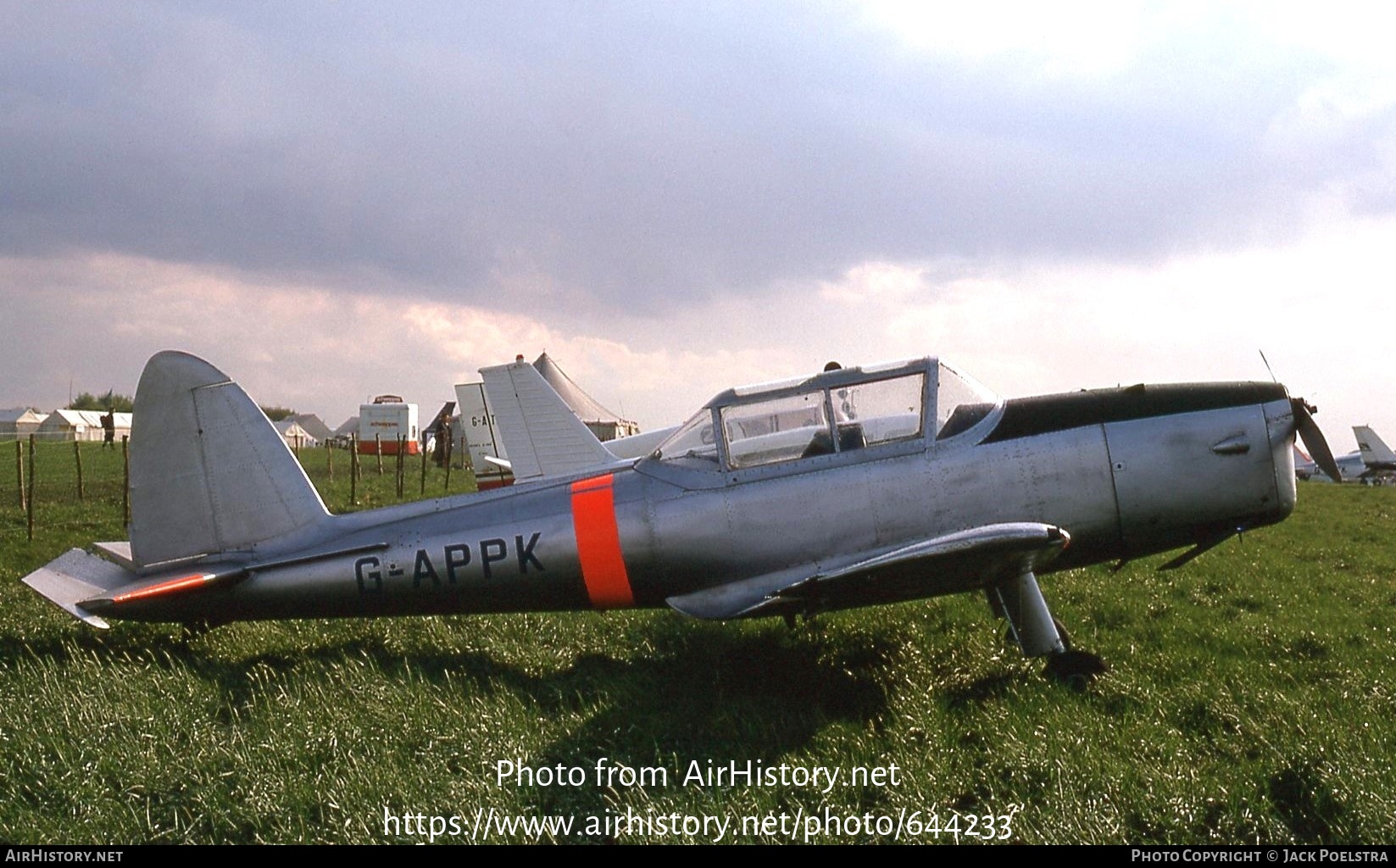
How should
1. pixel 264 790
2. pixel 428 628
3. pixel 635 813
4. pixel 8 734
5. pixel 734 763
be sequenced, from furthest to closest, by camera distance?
1. pixel 428 628
2. pixel 8 734
3. pixel 734 763
4. pixel 264 790
5. pixel 635 813

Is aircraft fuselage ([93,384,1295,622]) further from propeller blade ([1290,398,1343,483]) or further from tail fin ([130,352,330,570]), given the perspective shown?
tail fin ([130,352,330,570])

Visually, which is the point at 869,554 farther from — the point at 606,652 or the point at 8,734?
the point at 8,734

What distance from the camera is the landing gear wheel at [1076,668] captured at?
17.2 feet

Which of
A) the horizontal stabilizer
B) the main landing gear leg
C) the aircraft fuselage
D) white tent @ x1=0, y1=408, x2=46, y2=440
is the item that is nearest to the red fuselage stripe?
the aircraft fuselage

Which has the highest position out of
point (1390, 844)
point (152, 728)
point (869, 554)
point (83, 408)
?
point (83, 408)

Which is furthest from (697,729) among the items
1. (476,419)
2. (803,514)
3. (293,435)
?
(293,435)

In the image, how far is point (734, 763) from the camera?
4.16 metres

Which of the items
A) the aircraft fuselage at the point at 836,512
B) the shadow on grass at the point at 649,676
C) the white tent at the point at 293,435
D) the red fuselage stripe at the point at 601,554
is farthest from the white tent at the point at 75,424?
the red fuselage stripe at the point at 601,554

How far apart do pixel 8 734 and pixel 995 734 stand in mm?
5251

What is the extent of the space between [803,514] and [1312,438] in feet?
12.4

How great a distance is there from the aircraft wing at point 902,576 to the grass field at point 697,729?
538mm

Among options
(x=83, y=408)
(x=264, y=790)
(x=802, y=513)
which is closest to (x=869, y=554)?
(x=802, y=513)

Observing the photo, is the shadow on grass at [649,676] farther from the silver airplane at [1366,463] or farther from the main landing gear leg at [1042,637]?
the silver airplane at [1366,463]

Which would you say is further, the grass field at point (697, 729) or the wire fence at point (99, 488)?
the wire fence at point (99, 488)
